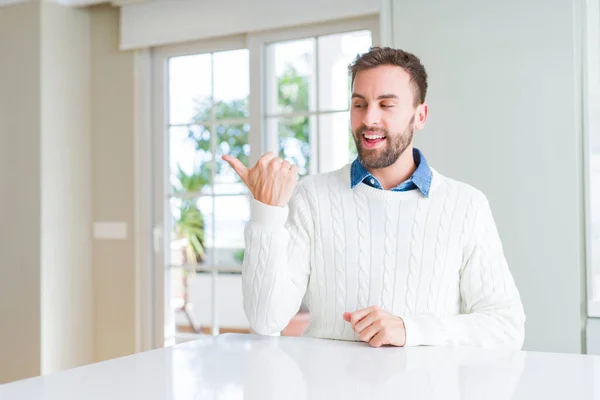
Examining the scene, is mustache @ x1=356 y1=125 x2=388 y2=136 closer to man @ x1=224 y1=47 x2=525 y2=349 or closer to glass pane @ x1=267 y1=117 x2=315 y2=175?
man @ x1=224 y1=47 x2=525 y2=349

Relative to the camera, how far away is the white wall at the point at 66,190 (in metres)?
4.02

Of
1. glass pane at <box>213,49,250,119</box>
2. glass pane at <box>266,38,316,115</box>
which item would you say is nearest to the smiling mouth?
glass pane at <box>213,49,250,119</box>

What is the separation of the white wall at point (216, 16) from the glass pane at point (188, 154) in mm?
558

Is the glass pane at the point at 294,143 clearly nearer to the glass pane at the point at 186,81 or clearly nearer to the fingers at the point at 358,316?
the glass pane at the point at 186,81

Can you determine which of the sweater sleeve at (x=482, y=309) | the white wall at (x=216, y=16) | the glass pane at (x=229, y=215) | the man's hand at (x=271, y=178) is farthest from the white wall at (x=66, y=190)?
the sweater sleeve at (x=482, y=309)

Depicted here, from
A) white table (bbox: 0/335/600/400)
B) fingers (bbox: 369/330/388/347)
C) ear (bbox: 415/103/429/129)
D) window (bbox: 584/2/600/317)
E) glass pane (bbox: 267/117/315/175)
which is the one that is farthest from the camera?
glass pane (bbox: 267/117/315/175)

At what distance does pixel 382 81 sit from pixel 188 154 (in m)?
2.64

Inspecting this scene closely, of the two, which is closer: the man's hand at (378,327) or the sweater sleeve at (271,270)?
the man's hand at (378,327)

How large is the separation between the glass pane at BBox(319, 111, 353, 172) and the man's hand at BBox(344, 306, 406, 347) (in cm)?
219

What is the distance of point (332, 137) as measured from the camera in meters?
4.04

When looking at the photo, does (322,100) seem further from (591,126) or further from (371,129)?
(371,129)

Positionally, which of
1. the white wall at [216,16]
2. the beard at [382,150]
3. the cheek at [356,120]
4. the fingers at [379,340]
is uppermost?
the white wall at [216,16]
